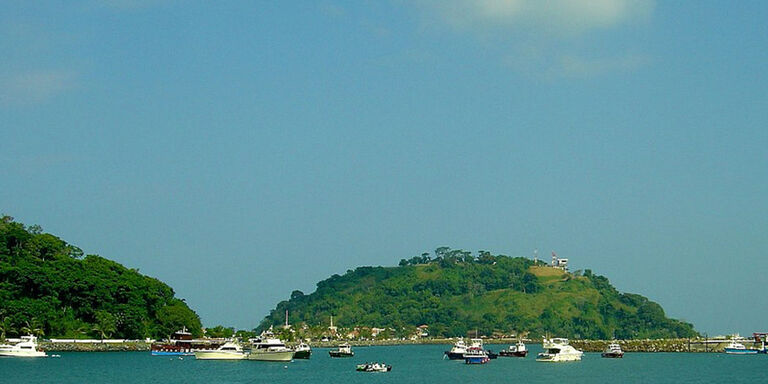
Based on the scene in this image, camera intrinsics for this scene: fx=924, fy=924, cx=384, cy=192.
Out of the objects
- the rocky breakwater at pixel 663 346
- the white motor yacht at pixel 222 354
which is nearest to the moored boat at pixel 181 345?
the white motor yacht at pixel 222 354

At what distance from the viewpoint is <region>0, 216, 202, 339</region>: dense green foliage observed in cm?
12712

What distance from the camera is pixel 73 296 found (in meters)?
133

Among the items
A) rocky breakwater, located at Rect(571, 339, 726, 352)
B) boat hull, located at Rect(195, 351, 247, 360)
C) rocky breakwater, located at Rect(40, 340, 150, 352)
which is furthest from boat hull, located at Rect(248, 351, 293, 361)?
rocky breakwater, located at Rect(571, 339, 726, 352)

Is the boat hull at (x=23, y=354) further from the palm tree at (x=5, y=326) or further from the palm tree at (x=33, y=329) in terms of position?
the palm tree at (x=33, y=329)

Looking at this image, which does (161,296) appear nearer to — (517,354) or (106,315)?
(106,315)

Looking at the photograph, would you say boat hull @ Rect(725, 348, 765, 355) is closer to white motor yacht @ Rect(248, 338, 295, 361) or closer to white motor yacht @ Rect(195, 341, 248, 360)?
white motor yacht @ Rect(248, 338, 295, 361)

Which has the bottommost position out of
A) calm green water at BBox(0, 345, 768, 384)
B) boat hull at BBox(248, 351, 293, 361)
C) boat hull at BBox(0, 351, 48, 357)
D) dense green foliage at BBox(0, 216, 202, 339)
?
calm green water at BBox(0, 345, 768, 384)

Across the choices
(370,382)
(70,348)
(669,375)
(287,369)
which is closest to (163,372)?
(287,369)

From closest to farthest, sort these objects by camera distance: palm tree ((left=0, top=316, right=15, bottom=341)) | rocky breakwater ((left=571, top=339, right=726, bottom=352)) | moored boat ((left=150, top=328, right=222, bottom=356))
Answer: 1. palm tree ((left=0, top=316, right=15, bottom=341))
2. moored boat ((left=150, top=328, right=222, bottom=356))
3. rocky breakwater ((left=571, top=339, right=726, bottom=352))

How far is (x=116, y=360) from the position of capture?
107m

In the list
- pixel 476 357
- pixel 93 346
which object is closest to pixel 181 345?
pixel 93 346

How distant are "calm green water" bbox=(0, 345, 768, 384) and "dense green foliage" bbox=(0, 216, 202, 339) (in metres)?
13.9

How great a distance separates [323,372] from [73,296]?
174 ft

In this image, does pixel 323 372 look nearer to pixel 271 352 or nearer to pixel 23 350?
pixel 271 352
